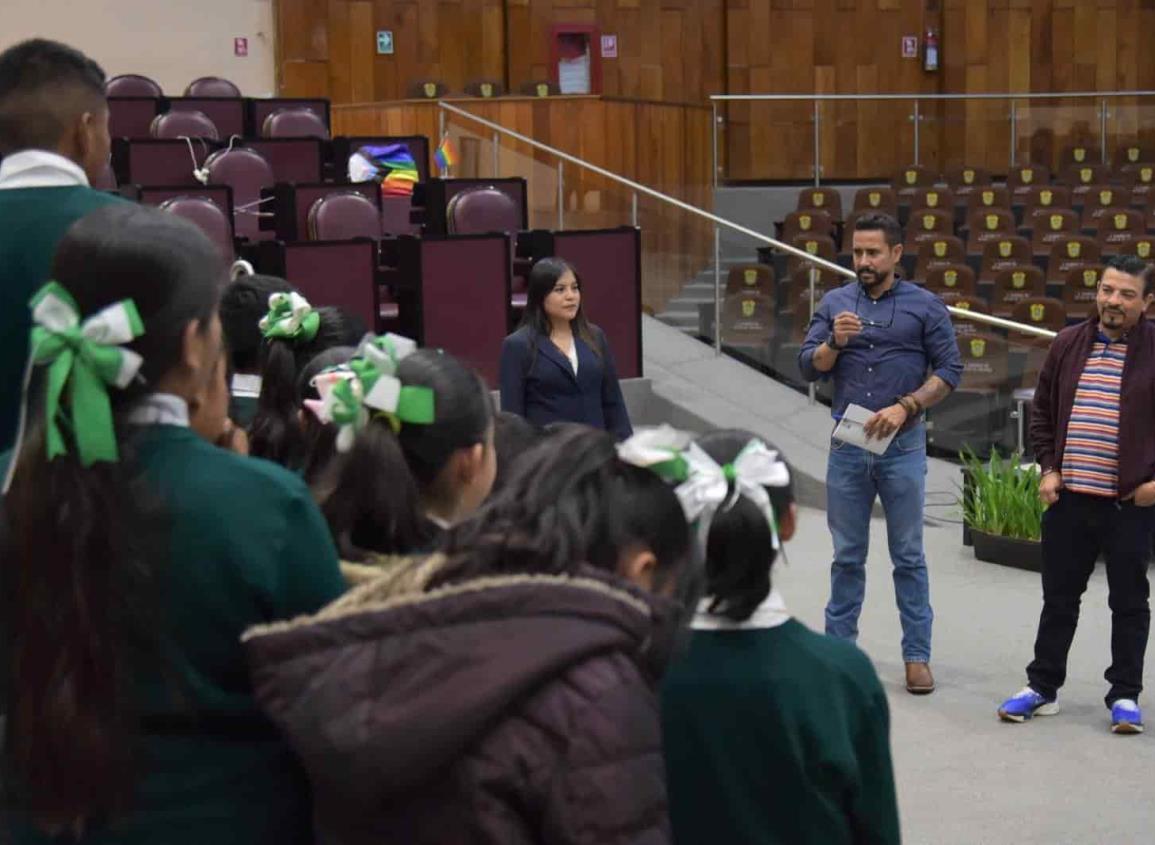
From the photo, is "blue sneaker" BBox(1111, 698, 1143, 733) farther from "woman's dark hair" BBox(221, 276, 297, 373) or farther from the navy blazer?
A: "woman's dark hair" BBox(221, 276, 297, 373)

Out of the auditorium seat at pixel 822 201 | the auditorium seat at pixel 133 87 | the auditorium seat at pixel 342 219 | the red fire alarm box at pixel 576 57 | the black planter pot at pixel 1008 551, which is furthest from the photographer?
the red fire alarm box at pixel 576 57

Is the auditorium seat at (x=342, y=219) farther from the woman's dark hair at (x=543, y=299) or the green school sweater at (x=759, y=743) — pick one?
the green school sweater at (x=759, y=743)

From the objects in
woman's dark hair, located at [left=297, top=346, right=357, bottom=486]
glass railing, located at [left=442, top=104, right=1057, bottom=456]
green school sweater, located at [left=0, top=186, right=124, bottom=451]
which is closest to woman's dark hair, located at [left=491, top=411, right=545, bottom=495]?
woman's dark hair, located at [left=297, top=346, right=357, bottom=486]

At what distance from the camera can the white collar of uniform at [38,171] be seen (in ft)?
7.57

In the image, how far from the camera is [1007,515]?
6.64m

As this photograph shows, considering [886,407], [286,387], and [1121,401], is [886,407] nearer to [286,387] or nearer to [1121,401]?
[1121,401]

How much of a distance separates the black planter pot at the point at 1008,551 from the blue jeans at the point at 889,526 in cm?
161

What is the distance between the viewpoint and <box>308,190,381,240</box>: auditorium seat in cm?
815

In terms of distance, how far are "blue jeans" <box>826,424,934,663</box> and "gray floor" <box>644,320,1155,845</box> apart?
9.6 inches

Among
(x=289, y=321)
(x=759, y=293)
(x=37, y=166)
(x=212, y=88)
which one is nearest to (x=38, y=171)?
(x=37, y=166)

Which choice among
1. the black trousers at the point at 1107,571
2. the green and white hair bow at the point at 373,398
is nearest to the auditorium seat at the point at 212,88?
the black trousers at the point at 1107,571

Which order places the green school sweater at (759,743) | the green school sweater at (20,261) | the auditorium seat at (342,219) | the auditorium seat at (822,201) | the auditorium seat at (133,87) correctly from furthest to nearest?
the auditorium seat at (822,201) < the auditorium seat at (133,87) < the auditorium seat at (342,219) < the green school sweater at (20,261) < the green school sweater at (759,743)

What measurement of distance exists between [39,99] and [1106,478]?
3.20m

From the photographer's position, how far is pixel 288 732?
1479mm
